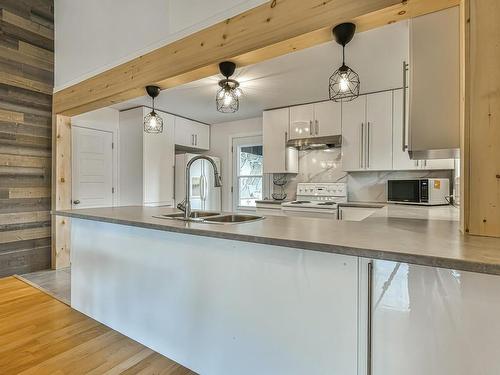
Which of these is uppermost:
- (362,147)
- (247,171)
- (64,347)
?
(362,147)

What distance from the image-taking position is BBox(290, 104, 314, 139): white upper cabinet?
3.86 metres

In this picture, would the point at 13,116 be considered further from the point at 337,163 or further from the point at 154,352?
the point at 337,163

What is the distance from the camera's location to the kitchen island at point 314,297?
3.00 ft

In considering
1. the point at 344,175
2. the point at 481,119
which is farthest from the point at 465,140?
the point at 344,175

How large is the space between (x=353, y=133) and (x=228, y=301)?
9.42 feet

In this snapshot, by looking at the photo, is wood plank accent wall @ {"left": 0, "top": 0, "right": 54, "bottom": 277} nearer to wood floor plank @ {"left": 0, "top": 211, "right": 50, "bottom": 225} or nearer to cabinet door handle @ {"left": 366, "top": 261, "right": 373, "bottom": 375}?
wood floor plank @ {"left": 0, "top": 211, "right": 50, "bottom": 225}

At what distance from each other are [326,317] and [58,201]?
12.1ft

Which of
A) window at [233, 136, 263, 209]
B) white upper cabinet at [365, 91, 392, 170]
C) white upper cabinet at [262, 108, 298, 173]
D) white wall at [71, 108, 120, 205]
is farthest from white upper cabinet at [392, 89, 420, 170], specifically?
white wall at [71, 108, 120, 205]

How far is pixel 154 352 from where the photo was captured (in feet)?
5.95

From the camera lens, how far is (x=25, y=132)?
3391 mm

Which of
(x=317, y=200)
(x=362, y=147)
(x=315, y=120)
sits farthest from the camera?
(x=317, y=200)

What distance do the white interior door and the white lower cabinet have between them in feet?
13.2

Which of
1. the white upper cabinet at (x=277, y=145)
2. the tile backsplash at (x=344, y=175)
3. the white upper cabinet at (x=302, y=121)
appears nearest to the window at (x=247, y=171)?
the white upper cabinet at (x=277, y=145)

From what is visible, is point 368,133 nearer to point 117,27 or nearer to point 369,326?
point 369,326
